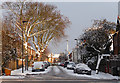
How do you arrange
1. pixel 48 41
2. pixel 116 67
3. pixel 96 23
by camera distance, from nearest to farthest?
pixel 116 67, pixel 96 23, pixel 48 41

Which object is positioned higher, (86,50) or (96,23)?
(96,23)

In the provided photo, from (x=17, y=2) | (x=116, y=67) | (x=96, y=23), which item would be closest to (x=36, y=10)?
(x=17, y=2)

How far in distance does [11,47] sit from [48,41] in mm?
16783

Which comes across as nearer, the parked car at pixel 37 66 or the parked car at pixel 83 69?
the parked car at pixel 83 69

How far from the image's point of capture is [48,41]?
55625mm

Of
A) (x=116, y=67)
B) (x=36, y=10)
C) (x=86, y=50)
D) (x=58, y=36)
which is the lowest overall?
(x=116, y=67)

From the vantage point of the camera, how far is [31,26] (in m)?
49.8

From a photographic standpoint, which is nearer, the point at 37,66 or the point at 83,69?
the point at 83,69

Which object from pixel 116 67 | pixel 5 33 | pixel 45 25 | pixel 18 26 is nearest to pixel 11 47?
pixel 5 33

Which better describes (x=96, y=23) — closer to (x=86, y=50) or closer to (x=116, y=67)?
(x=86, y=50)

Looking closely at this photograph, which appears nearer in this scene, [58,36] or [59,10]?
[59,10]

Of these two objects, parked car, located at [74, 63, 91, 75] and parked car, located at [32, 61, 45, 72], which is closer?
parked car, located at [74, 63, 91, 75]

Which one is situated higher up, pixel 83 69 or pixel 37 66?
pixel 37 66

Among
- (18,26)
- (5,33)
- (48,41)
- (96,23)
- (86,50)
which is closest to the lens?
(5,33)
